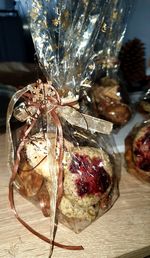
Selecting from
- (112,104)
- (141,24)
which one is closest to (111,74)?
(112,104)

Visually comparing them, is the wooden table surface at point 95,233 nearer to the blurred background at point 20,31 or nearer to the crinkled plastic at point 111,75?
the crinkled plastic at point 111,75

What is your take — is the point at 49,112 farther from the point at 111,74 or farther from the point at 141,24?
the point at 141,24

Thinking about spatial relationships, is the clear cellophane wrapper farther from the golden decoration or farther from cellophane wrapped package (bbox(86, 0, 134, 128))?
the golden decoration

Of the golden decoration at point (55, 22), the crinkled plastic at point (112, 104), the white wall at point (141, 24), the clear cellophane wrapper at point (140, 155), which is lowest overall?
the clear cellophane wrapper at point (140, 155)

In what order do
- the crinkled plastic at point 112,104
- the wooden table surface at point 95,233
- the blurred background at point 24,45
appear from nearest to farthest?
the wooden table surface at point 95,233
the crinkled plastic at point 112,104
the blurred background at point 24,45

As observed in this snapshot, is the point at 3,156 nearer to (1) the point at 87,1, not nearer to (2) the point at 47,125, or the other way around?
(2) the point at 47,125

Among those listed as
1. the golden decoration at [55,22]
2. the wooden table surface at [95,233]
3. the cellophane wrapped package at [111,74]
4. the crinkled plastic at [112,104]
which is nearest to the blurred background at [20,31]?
the cellophane wrapped package at [111,74]

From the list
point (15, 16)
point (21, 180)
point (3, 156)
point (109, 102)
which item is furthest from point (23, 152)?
point (15, 16)
